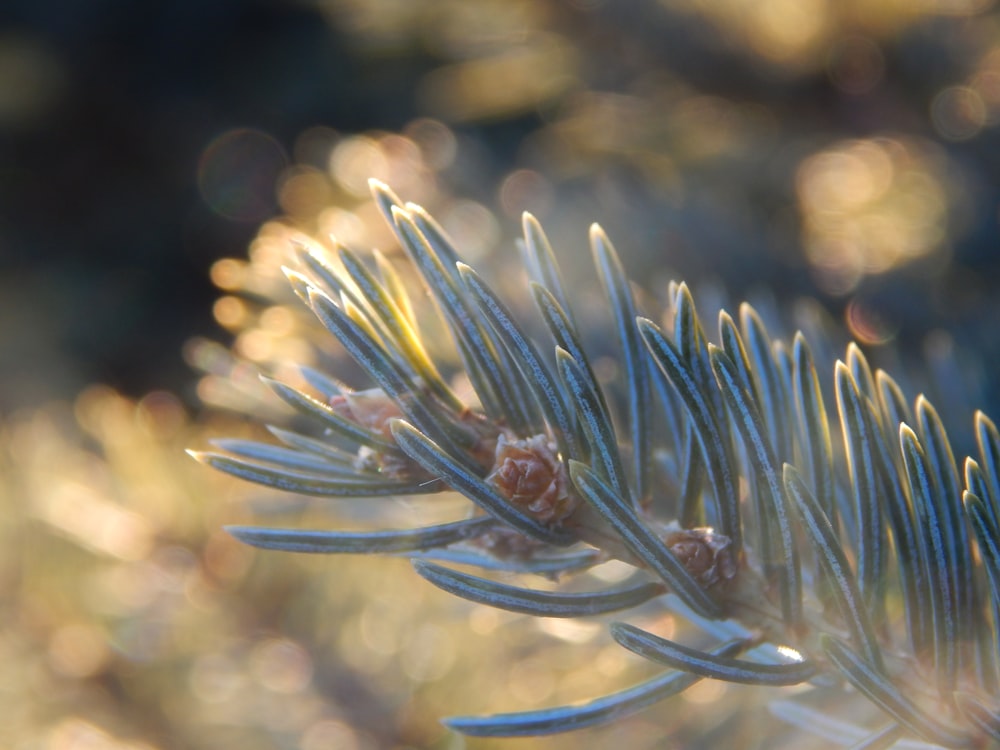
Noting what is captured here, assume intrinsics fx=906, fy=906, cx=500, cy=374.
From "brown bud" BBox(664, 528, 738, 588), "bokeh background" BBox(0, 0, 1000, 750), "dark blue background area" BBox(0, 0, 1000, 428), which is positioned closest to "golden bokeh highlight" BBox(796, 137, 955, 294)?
"bokeh background" BBox(0, 0, 1000, 750)

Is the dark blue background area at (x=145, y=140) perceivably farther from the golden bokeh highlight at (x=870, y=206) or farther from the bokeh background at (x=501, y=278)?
the golden bokeh highlight at (x=870, y=206)

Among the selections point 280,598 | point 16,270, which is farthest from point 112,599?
point 16,270

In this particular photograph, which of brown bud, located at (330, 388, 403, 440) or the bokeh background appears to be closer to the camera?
brown bud, located at (330, 388, 403, 440)

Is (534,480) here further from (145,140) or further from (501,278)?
(145,140)

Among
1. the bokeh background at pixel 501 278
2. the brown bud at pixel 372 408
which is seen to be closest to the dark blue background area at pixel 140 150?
the bokeh background at pixel 501 278

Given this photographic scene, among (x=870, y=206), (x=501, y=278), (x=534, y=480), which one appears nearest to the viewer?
(x=534, y=480)

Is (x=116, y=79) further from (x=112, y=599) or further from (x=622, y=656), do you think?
(x=622, y=656)

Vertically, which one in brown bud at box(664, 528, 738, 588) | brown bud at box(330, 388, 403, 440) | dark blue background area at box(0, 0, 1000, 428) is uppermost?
dark blue background area at box(0, 0, 1000, 428)

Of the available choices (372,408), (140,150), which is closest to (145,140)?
(140,150)

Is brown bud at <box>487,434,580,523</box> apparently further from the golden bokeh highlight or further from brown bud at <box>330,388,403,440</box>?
the golden bokeh highlight
